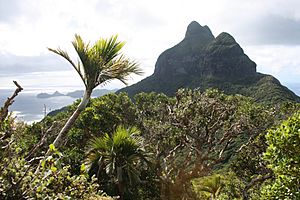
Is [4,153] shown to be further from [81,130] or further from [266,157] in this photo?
[81,130]

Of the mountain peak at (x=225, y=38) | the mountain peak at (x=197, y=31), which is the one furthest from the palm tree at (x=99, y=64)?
the mountain peak at (x=197, y=31)

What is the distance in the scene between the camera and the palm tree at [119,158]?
7.15 meters

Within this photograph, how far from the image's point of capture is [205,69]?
86.5m

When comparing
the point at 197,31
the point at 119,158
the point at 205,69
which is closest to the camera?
the point at 119,158

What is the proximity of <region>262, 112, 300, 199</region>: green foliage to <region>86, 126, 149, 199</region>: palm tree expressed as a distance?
141 inches

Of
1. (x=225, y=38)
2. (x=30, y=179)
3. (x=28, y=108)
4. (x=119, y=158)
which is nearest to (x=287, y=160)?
(x=30, y=179)

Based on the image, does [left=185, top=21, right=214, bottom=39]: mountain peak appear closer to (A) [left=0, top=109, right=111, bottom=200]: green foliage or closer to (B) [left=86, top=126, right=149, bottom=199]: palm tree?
(B) [left=86, top=126, right=149, bottom=199]: palm tree

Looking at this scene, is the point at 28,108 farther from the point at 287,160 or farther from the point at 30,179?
the point at 30,179

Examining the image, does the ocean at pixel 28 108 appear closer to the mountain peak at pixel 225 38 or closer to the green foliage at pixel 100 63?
the green foliage at pixel 100 63

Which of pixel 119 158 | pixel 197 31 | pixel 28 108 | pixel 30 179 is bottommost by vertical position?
pixel 119 158

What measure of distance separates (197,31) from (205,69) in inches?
1098

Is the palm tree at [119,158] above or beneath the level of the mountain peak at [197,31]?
beneath

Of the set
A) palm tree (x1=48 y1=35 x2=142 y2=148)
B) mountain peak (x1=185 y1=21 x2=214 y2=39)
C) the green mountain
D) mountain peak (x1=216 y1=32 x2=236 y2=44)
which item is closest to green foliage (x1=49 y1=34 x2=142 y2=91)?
palm tree (x1=48 y1=35 x2=142 y2=148)

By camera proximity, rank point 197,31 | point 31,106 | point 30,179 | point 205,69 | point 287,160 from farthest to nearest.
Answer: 1. point 197,31
2. point 205,69
3. point 31,106
4. point 287,160
5. point 30,179
